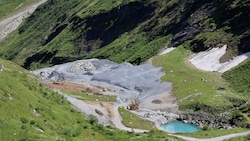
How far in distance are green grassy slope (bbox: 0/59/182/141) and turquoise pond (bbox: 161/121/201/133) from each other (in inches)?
1120

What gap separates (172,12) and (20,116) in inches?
5050

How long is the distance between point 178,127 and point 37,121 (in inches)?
1922

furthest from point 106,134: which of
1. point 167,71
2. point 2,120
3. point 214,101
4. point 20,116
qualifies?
point 167,71

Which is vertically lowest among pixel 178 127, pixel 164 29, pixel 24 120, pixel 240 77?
pixel 164 29

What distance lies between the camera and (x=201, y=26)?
134250 millimetres

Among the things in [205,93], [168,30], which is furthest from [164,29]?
[205,93]

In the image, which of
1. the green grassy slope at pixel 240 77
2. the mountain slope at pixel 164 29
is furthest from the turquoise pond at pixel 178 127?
the mountain slope at pixel 164 29

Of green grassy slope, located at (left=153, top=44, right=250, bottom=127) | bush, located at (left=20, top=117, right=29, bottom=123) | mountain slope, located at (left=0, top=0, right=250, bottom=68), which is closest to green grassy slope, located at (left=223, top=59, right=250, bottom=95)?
green grassy slope, located at (left=153, top=44, right=250, bottom=127)

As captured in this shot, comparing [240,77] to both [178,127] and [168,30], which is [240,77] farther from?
[168,30]

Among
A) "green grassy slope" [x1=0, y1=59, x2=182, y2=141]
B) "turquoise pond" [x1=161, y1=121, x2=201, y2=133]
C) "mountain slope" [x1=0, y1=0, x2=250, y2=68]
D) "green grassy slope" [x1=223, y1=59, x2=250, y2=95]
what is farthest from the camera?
"mountain slope" [x1=0, y1=0, x2=250, y2=68]

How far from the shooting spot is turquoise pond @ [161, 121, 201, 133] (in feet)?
268

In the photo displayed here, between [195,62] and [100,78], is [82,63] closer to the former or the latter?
[100,78]

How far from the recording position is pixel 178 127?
276 ft

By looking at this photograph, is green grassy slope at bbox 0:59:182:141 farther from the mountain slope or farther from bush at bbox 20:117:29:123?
the mountain slope
